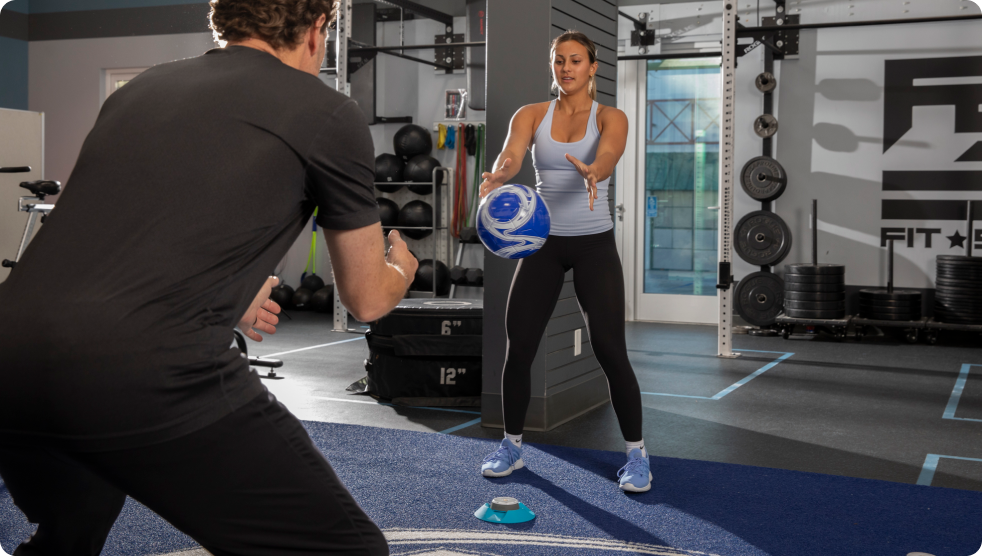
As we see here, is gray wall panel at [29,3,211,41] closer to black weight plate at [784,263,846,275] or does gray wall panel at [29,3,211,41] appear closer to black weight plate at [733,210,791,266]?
black weight plate at [733,210,791,266]

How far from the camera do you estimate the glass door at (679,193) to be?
7691 mm

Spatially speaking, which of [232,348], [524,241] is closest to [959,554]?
[524,241]

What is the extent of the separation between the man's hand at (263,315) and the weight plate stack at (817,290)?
596 centimetres

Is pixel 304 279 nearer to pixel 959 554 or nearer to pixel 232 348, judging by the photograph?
pixel 959 554

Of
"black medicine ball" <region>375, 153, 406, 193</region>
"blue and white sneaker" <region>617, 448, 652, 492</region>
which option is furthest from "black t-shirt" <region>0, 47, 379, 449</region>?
"black medicine ball" <region>375, 153, 406, 193</region>

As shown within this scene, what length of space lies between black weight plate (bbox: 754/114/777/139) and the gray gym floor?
1.94 meters

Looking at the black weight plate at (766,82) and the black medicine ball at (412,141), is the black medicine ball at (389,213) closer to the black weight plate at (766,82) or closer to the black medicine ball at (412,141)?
→ the black medicine ball at (412,141)

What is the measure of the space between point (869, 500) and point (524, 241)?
142 cm

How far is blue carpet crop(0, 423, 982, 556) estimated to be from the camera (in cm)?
225

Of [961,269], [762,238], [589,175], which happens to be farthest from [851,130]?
[589,175]

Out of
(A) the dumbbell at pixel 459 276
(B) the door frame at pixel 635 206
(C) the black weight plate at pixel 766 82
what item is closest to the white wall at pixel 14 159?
(A) the dumbbell at pixel 459 276

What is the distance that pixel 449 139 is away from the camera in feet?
27.6

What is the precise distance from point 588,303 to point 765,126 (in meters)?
5.17

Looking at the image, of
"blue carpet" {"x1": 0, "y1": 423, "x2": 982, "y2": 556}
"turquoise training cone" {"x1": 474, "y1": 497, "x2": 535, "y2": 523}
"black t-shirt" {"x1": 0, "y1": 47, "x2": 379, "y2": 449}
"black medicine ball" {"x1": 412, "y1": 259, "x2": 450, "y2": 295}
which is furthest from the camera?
"black medicine ball" {"x1": 412, "y1": 259, "x2": 450, "y2": 295}
